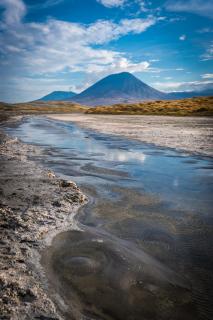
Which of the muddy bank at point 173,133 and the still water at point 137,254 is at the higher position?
the muddy bank at point 173,133

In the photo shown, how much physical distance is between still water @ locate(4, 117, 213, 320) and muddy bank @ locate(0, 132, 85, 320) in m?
0.21

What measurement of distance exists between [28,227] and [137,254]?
195 centimetres

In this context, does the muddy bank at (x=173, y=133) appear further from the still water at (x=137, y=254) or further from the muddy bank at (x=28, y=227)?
the muddy bank at (x=28, y=227)

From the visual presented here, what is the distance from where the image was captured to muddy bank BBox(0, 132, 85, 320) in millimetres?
2980

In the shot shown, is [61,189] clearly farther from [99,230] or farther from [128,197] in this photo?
[99,230]

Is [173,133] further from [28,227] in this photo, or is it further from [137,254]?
[137,254]

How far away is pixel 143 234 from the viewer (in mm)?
4871

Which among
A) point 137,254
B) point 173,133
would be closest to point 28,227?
point 137,254

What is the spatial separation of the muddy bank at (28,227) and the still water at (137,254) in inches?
8.1

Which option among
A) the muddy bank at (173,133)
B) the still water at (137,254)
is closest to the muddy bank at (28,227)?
the still water at (137,254)

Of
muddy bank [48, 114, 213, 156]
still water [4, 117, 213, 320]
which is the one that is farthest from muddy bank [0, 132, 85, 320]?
muddy bank [48, 114, 213, 156]

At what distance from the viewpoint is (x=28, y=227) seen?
4.83 metres

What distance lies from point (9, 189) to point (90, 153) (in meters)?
6.99

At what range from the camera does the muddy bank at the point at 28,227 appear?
117 inches
